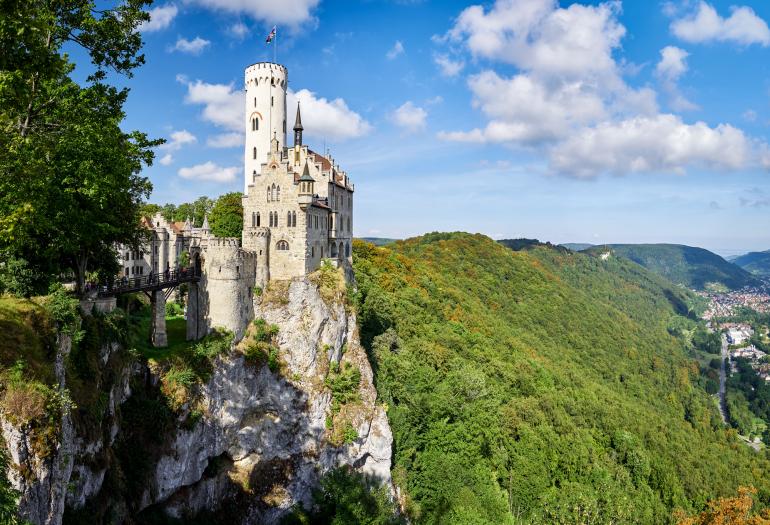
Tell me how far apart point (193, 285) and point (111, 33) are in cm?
2125

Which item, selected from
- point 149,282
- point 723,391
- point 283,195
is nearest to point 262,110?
point 283,195

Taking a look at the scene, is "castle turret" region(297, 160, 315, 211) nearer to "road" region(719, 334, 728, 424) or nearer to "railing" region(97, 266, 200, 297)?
"railing" region(97, 266, 200, 297)

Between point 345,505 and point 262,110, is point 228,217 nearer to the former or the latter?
point 262,110

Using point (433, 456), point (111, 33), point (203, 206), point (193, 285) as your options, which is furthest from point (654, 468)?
point (203, 206)

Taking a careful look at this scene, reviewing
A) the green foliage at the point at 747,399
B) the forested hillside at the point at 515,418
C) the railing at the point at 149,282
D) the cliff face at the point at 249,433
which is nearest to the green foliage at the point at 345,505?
the cliff face at the point at 249,433

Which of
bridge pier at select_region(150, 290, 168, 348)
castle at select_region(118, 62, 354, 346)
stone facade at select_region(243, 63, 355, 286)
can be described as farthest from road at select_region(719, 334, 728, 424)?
bridge pier at select_region(150, 290, 168, 348)

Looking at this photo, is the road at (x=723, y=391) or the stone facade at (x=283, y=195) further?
the road at (x=723, y=391)

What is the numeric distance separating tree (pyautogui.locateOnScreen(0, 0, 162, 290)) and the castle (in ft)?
37.9

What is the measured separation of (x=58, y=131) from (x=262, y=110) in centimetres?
2756

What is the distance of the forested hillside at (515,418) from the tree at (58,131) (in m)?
28.6

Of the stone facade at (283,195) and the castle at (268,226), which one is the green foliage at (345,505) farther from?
the stone facade at (283,195)

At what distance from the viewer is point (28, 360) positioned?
17.7 metres

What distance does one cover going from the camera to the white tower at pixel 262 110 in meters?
44.1

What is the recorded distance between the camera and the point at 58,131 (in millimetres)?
18484
